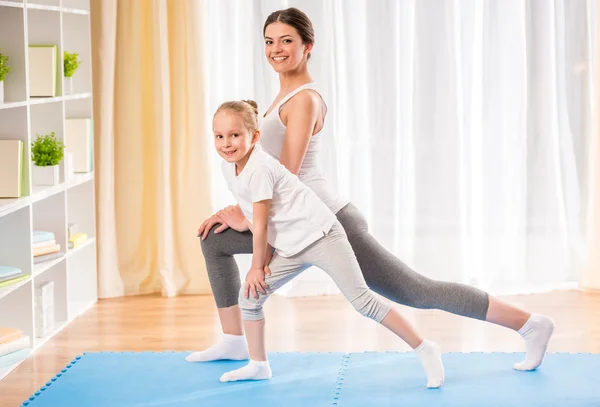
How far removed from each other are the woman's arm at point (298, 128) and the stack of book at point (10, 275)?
117 centimetres

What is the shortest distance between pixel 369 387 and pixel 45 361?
1.24 m

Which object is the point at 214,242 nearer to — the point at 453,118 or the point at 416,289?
the point at 416,289

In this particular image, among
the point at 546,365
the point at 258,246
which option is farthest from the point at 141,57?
the point at 546,365

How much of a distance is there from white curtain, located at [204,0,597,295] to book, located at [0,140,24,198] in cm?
127

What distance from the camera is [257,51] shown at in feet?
15.2

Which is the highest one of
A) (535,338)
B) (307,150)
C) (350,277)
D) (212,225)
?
(307,150)

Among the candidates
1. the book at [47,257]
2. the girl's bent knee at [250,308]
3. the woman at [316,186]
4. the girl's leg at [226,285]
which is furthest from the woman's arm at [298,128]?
the book at [47,257]

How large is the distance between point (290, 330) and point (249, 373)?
2.71ft

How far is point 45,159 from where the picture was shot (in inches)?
156

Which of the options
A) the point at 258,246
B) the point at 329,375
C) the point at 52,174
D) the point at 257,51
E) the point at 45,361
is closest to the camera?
the point at 258,246

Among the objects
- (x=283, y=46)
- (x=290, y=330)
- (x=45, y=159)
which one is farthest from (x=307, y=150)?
(x=45, y=159)

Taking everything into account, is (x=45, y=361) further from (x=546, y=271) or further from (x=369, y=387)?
(x=546, y=271)

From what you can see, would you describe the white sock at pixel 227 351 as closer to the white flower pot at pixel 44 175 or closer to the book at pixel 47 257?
the book at pixel 47 257

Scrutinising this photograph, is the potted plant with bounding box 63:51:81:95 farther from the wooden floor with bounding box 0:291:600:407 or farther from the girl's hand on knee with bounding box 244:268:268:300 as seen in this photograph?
the girl's hand on knee with bounding box 244:268:268:300
